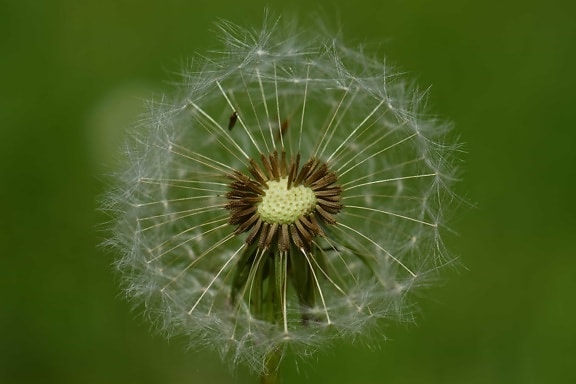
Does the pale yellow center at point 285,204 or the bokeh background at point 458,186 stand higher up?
the bokeh background at point 458,186

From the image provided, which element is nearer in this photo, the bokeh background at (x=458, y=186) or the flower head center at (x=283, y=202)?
the flower head center at (x=283, y=202)

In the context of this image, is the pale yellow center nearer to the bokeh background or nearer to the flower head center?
the flower head center

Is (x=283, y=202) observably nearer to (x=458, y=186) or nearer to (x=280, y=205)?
(x=280, y=205)

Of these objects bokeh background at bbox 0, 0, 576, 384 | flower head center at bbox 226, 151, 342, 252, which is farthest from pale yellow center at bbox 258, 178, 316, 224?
bokeh background at bbox 0, 0, 576, 384

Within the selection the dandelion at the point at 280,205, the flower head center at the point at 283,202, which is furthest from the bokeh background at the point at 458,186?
the flower head center at the point at 283,202

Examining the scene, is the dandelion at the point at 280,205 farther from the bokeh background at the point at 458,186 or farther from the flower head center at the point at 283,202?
the bokeh background at the point at 458,186

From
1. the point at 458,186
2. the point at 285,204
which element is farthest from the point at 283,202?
the point at 458,186

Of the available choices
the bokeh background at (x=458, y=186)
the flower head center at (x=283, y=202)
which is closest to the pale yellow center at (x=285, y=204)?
the flower head center at (x=283, y=202)
